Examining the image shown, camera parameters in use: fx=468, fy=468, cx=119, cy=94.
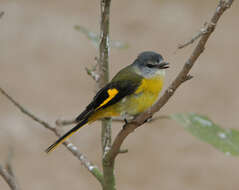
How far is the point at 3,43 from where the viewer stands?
3225 mm

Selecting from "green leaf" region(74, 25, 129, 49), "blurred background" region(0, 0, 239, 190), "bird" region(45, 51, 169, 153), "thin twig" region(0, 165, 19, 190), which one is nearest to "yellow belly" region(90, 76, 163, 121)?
"bird" region(45, 51, 169, 153)

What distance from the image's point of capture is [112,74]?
2.96 meters

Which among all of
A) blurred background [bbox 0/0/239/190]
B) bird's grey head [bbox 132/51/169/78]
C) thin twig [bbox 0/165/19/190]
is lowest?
blurred background [bbox 0/0/239/190]

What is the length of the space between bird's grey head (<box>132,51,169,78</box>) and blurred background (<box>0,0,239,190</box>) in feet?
3.19

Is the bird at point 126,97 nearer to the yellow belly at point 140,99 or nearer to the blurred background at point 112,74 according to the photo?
the yellow belly at point 140,99

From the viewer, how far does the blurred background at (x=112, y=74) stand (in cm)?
273

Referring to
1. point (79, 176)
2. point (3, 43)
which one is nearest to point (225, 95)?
point (79, 176)

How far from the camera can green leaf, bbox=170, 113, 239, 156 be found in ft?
3.81

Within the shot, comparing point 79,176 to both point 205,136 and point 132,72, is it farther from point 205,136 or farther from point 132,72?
point 205,136

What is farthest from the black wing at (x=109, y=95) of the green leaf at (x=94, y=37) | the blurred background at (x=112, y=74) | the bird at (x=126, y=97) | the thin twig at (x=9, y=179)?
the blurred background at (x=112, y=74)

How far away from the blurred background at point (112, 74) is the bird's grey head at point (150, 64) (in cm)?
97

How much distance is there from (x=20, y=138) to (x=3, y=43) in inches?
30.0

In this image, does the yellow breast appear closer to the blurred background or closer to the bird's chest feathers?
the bird's chest feathers

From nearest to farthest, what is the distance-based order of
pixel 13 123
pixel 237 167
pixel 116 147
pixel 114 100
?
pixel 116 147 → pixel 114 100 → pixel 237 167 → pixel 13 123
